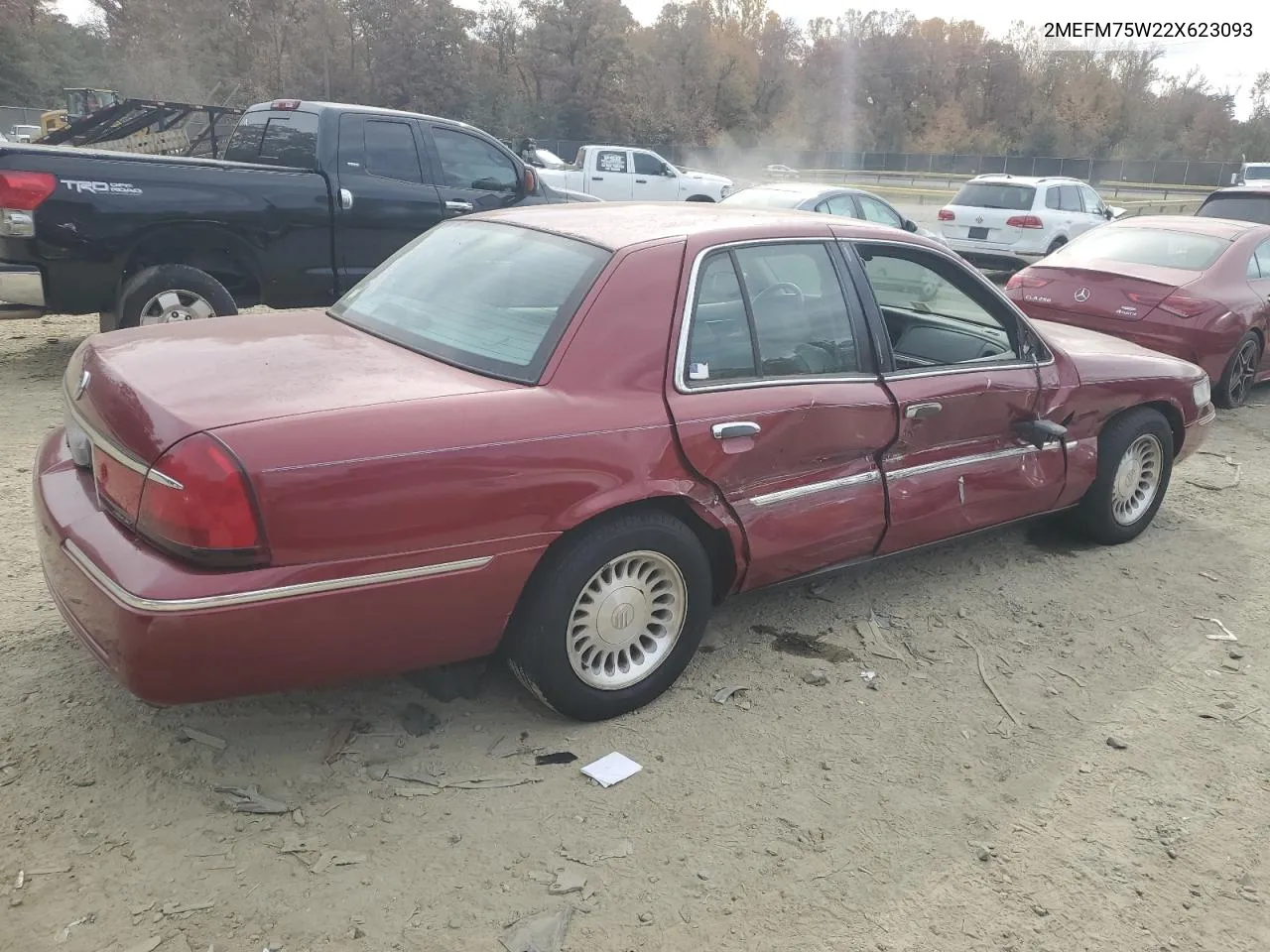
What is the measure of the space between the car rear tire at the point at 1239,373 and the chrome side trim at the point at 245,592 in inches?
287

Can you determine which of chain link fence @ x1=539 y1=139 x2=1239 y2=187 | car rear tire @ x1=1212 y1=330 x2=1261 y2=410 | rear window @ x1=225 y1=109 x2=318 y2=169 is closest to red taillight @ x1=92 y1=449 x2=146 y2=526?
rear window @ x1=225 y1=109 x2=318 y2=169

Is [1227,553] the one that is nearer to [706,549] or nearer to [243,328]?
[706,549]

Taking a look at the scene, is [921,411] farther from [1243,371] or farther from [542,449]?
[1243,371]

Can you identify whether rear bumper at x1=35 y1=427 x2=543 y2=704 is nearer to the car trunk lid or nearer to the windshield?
the car trunk lid

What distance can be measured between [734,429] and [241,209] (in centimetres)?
495

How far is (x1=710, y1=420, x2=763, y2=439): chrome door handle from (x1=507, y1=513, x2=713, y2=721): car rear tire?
0.31 m

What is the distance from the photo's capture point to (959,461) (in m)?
3.97

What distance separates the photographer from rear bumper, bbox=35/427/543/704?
93.7 inches

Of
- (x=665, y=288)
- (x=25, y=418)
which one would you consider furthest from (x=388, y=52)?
(x=665, y=288)

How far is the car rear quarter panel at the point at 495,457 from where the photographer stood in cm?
245

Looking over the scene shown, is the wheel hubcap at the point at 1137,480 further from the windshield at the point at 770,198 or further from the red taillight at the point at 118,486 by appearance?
the windshield at the point at 770,198

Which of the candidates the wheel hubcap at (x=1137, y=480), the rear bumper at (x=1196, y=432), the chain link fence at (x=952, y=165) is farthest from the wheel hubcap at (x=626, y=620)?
the chain link fence at (x=952, y=165)

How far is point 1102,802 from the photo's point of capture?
299 centimetres

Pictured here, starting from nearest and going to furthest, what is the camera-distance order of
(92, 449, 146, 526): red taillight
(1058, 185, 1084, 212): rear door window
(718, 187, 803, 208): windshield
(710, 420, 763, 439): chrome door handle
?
1. (92, 449, 146, 526): red taillight
2. (710, 420, 763, 439): chrome door handle
3. (718, 187, 803, 208): windshield
4. (1058, 185, 1084, 212): rear door window
